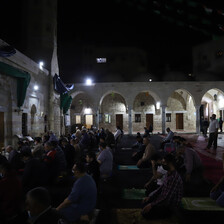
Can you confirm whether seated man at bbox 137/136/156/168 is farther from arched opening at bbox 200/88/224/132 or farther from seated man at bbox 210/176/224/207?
arched opening at bbox 200/88/224/132

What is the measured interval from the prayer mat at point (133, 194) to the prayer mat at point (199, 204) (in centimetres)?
95

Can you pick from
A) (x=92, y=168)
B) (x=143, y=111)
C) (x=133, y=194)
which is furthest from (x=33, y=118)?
(x=143, y=111)

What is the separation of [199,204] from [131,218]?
1509 mm

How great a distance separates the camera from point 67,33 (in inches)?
915

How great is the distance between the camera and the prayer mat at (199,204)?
12.6ft

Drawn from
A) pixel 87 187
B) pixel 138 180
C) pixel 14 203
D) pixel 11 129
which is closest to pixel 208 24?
pixel 138 180

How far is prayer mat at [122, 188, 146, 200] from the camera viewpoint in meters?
4.54

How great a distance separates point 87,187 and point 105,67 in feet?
73.4

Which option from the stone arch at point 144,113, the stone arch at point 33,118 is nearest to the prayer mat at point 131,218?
the stone arch at point 33,118

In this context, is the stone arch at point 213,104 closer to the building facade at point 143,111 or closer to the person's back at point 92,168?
the building facade at point 143,111

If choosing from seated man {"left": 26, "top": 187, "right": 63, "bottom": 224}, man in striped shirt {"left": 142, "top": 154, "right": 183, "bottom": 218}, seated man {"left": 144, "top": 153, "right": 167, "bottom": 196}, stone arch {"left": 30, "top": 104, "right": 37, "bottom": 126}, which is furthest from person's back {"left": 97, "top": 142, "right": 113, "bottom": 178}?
stone arch {"left": 30, "top": 104, "right": 37, "bottom": 126}

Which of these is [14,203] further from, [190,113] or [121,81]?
[190,113]

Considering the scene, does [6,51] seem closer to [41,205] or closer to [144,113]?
[41,205]

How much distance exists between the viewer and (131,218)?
3.58 m
